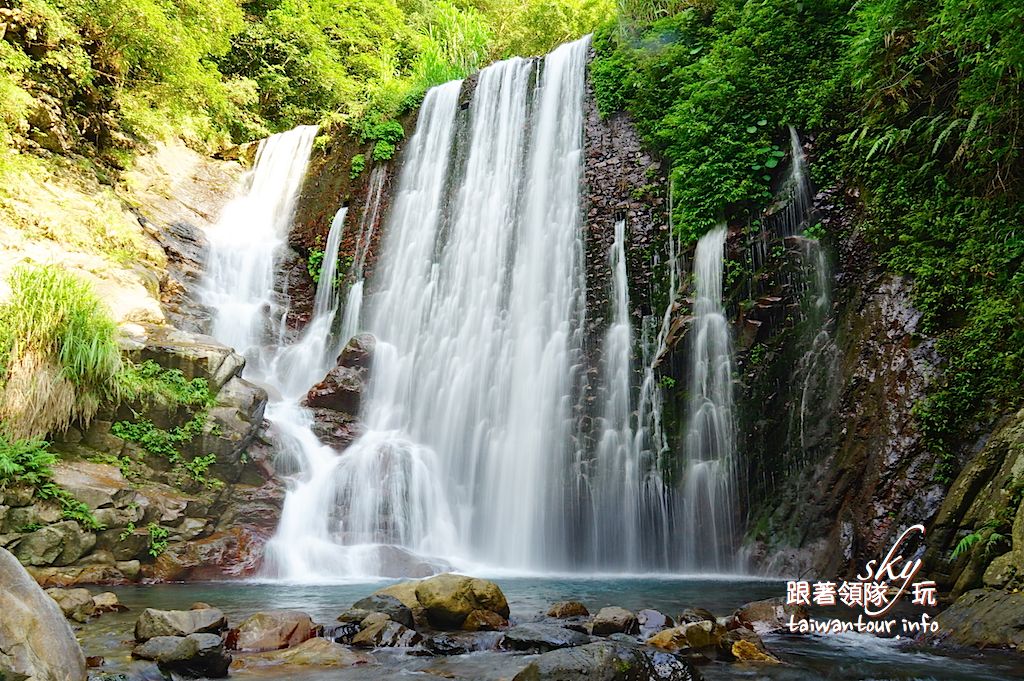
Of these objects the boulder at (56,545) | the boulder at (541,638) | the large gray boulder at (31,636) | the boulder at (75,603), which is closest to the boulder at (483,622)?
the boulder at (541,638)

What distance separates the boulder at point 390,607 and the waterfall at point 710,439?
218 inches

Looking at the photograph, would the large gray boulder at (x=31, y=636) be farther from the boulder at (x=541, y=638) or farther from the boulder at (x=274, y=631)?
the boulder at (x=541, y=638)

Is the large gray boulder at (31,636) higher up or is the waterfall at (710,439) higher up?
the waterfall at (710,439)

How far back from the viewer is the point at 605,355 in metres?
12.0

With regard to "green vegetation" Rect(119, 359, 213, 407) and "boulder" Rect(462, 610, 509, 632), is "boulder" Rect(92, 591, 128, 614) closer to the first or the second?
"boulder" Rect(462, 610, 509, 632)

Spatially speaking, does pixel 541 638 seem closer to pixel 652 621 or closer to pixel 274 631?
pixel 652 621

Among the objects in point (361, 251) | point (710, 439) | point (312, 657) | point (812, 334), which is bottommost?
point (312, 657)

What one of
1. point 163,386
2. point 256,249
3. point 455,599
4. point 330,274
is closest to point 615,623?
point 455,599

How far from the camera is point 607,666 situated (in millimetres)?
3668

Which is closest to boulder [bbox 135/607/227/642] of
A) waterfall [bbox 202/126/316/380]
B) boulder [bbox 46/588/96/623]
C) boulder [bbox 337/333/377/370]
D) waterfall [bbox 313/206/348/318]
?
boulder [bbox 46/588/96/623]

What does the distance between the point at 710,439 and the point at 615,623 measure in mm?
5261

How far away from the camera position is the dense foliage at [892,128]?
771 cm

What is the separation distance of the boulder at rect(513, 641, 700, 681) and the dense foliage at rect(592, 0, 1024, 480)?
549 cm

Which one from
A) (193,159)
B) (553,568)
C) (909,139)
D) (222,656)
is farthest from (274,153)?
(222,656)
